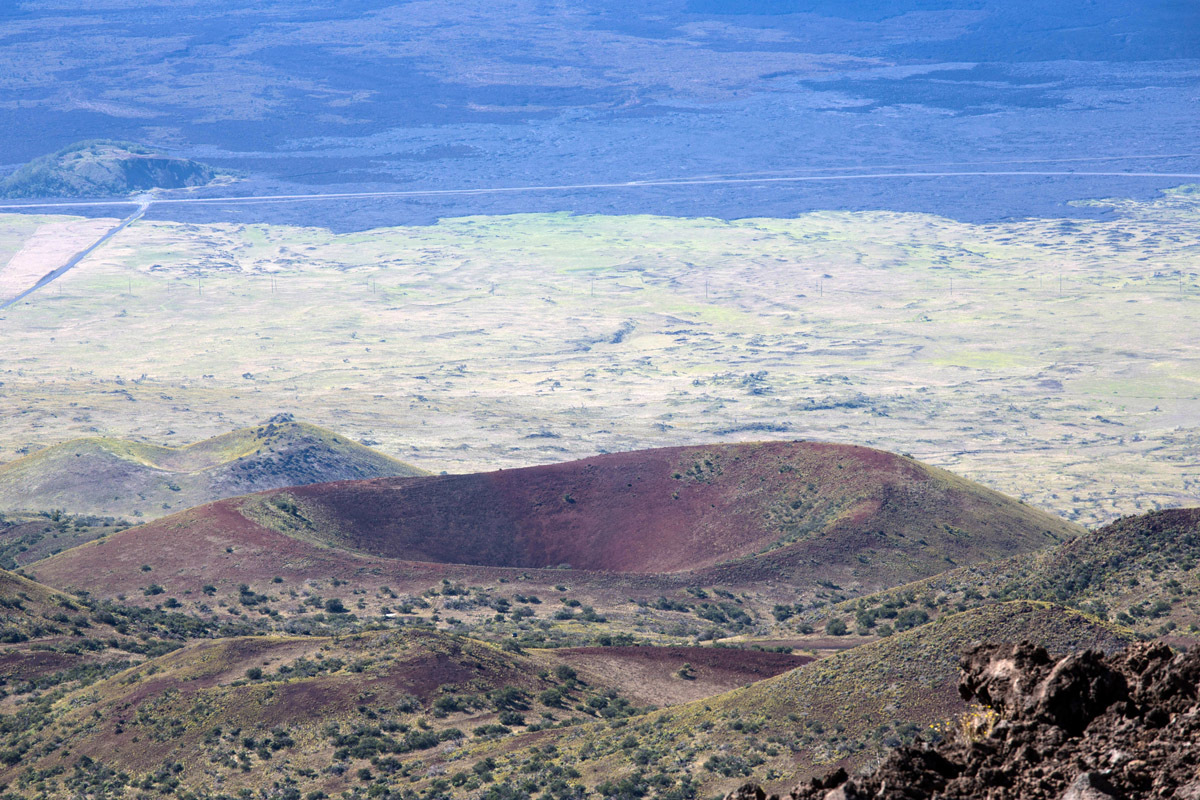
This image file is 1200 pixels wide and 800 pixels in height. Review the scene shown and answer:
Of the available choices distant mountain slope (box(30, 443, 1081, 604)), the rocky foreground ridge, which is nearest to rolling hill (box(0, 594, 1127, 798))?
the rocky foreground ridge

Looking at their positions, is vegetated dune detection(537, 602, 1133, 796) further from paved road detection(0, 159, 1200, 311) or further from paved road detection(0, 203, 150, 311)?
paved road detection(0, 159, 1200, 311)

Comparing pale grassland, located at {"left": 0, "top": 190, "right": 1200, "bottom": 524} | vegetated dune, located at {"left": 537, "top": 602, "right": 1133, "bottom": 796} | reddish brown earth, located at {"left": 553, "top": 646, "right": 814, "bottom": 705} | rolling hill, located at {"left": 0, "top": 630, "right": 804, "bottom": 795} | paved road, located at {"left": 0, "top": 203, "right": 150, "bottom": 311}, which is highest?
vegetated dune, located at {"left": 537, "top": 602, "right": 1133, "bottom": 796}

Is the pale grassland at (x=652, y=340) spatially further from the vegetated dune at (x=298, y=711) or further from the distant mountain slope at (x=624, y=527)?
the vegetated dune at (x=298, y=711)

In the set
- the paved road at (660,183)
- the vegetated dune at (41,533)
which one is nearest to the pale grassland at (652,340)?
the paved road at (660,183)

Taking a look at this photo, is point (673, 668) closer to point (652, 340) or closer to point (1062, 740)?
point (1062, 740)

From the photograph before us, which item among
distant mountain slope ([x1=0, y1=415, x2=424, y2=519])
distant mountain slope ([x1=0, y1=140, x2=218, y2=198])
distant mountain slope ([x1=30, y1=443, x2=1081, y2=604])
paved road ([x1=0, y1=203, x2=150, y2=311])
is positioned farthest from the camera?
distant mountain slope ([x1=0, y1=140, x2=218, y2=198])

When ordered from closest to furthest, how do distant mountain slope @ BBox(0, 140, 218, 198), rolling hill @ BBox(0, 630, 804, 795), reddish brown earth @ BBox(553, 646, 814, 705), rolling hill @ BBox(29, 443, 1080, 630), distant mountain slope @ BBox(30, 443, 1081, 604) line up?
rolling hill @ BBox(0, 630, 804, 795), reddish brown earth @ BBox(553, 646, 814, 705), rolling hill @ BBox(29, 443, 1080, 630), distant mountain slope @ BBox(30, 443, 1081, 604), distant mountain slope @ BBox(0, 140, 218, 198)

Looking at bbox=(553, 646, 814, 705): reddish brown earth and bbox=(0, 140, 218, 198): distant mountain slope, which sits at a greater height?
bbox=(553, 646, 814, 705): reddish brown earth

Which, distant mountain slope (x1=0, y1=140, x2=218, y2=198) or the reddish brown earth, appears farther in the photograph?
distant mountain slope (x1=0, y1=140, x2=218, y2=198)

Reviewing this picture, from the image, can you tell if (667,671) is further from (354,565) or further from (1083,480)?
(1083,480)
